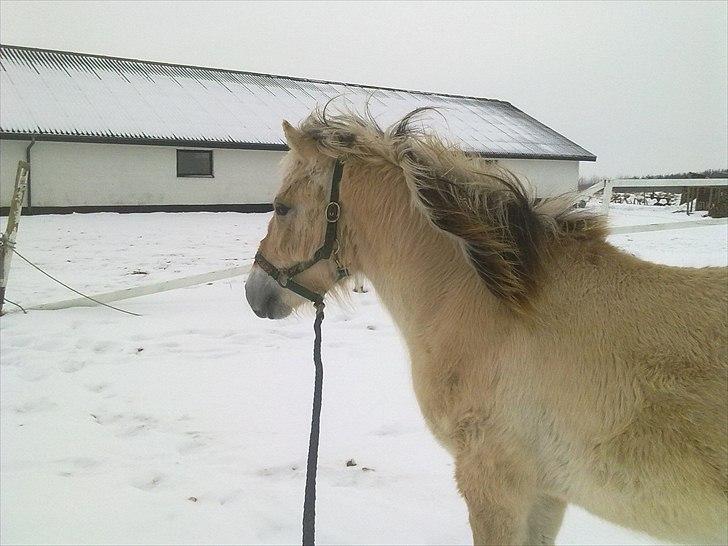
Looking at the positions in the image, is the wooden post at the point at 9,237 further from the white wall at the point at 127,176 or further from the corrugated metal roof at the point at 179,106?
the white wall at the point at 127,176

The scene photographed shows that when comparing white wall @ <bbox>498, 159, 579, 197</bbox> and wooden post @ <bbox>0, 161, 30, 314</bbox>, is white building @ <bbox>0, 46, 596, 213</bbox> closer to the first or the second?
white wall @ <bbox>498, 159, 579, 197</bbox>

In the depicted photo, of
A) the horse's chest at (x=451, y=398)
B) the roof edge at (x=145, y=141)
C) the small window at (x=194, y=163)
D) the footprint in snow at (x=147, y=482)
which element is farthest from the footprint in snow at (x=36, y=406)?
the small window at (x=194, y=163)

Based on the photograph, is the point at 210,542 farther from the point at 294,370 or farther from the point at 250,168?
the point at 250,168

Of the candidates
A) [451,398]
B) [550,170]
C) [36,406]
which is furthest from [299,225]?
[550,170]

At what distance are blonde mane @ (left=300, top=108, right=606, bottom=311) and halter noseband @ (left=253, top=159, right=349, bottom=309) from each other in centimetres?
16

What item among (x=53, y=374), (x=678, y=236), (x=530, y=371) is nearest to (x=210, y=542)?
(x=530, y=371)

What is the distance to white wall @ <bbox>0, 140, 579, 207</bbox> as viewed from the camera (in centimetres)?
1733

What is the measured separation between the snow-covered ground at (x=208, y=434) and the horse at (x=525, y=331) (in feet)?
2.30

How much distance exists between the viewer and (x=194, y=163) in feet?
67.0

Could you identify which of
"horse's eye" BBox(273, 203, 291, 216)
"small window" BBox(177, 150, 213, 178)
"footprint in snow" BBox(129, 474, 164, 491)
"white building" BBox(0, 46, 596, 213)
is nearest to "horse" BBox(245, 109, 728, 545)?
"horse's eye" BBox(273, 203, 291, 216)

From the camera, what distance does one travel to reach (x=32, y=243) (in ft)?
38.4

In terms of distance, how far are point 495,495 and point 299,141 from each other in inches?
67.1

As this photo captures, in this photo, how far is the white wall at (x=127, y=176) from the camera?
17359 millimetres

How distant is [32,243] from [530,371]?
13.0 metres
